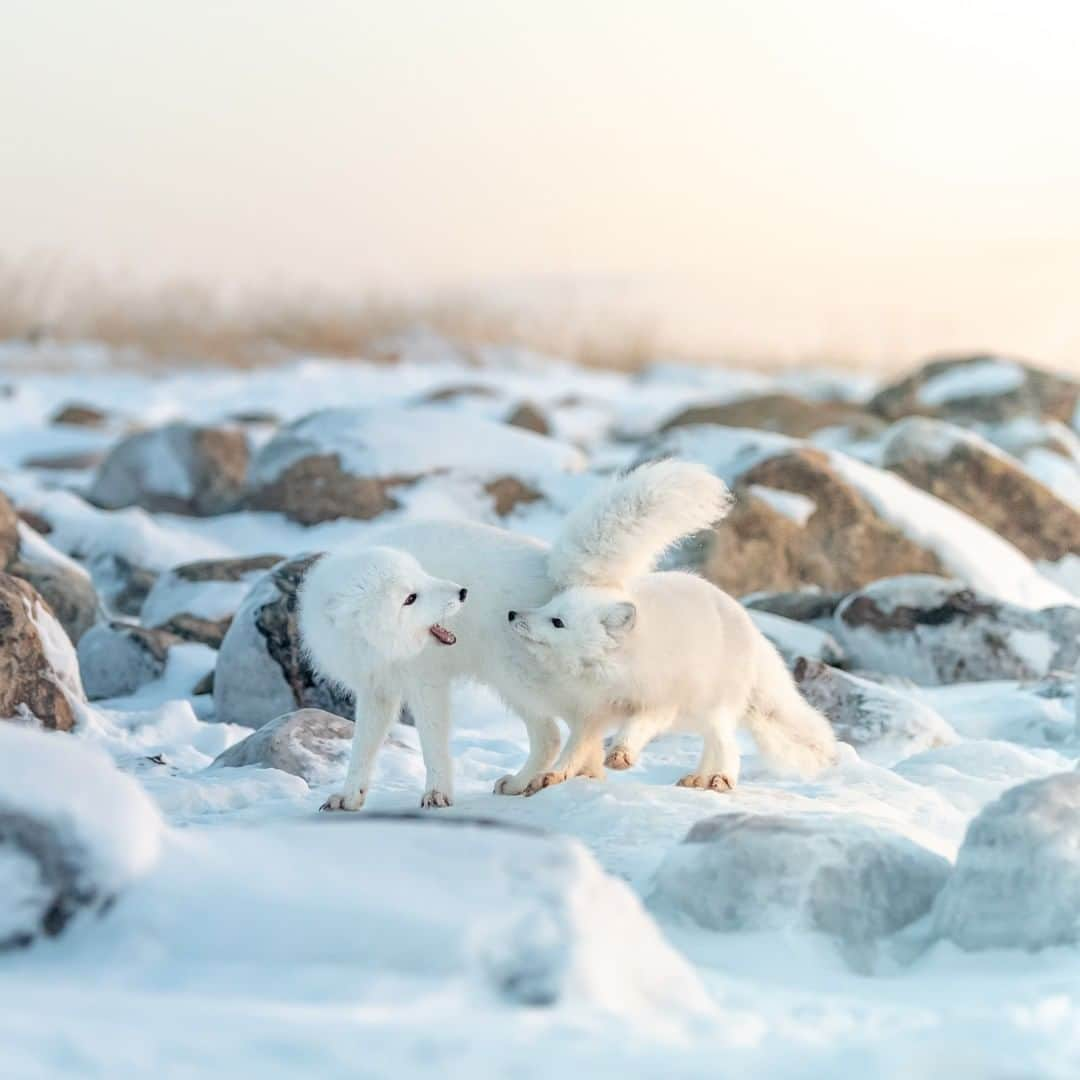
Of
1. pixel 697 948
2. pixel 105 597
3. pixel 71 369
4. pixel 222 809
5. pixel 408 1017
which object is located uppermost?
pixel 408 1017

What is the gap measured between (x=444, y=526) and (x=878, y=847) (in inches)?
88.6

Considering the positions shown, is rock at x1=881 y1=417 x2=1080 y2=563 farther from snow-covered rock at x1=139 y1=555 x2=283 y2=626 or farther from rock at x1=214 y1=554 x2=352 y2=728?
rock at x1=214 y1=554 x2=352 y2=728

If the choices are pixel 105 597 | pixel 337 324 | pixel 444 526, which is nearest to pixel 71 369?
pixel 337 324

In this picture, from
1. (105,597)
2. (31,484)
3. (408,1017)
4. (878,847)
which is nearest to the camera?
(408,1017)

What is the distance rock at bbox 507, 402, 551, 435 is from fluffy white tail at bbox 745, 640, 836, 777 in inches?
632

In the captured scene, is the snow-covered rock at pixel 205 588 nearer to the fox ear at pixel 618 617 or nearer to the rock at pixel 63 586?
the rock at pixel 63 586

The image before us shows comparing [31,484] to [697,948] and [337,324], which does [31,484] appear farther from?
[337,324]

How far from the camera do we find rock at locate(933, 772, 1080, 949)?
167 inches

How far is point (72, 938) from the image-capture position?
11.6ft

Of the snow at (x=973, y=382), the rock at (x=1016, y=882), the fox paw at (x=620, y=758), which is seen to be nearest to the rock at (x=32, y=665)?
the fox paw at (x=620, y=758)

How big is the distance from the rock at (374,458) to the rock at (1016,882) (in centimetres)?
968

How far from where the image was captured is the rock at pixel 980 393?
21.1 m

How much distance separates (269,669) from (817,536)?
532 cm

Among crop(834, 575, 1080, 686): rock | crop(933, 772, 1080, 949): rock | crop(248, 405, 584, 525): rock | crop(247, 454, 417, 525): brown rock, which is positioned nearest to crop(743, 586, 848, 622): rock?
crop(834, 575, 1080, 686): rock
